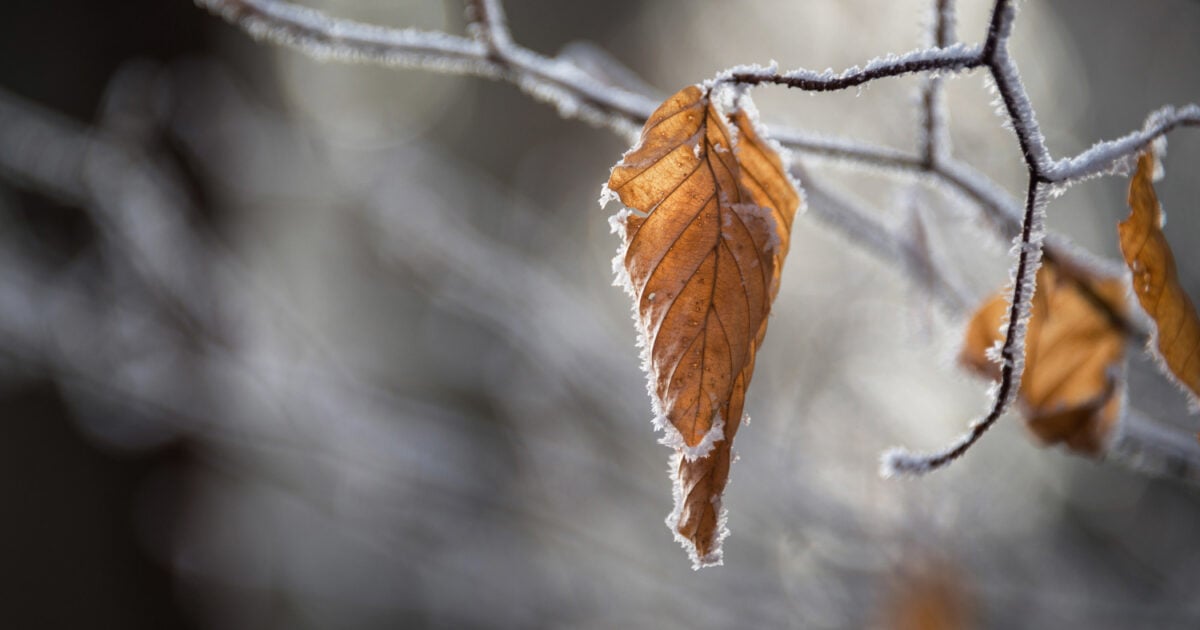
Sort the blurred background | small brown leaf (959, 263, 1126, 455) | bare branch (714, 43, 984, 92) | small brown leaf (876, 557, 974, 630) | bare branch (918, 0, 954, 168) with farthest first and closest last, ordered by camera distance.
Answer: the blurred background < small brown leaf (876, 557, 974, 630) < small brown leaf (959, 263, 1126, 455) < bare branch (918, 0, 954, 168) < bare branch (714, 43, 984, 92)

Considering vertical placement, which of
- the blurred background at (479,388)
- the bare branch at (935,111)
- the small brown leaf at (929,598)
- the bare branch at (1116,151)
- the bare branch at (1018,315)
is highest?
the blurred background at (479,388)

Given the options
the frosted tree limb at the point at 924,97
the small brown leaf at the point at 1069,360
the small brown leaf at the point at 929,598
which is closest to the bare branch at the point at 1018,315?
the frosted tree limb at the point at 924,97

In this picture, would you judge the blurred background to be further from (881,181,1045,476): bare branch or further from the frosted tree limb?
(881,181,1045,476): bare branch

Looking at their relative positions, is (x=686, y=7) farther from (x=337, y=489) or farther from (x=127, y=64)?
(x=337, y=489)

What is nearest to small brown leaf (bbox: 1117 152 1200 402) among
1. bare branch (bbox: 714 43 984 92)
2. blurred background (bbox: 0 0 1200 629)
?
bare branch (bbox: 714 43 984 92)

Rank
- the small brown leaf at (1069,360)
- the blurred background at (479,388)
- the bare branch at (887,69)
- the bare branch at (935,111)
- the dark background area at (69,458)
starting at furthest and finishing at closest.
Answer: the dark background area at (69,458) < the blurred background at (479,388) < the small brown leaf at (1069,360) < the bare branch at (935,111) < the bare branch at (887,69)

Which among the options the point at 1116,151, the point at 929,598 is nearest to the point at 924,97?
the point at 1116,151

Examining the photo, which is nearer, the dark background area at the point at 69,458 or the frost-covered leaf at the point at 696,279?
the frost-covered leaf at the point at 696,279

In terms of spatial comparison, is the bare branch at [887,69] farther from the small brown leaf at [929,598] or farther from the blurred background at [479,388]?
the small brown leaf at [929,598]
